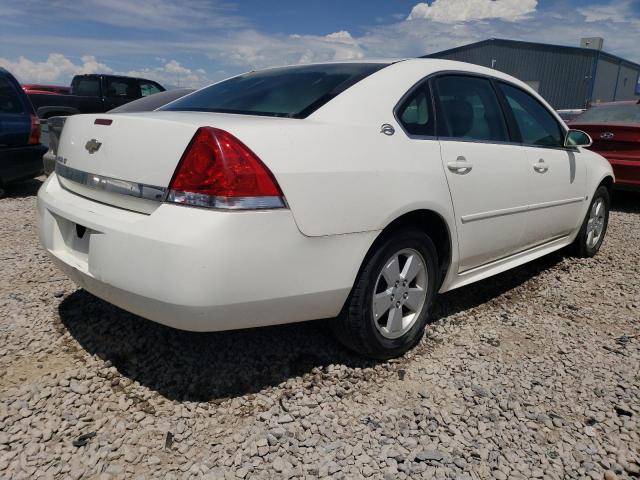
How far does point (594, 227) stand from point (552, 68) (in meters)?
30.0

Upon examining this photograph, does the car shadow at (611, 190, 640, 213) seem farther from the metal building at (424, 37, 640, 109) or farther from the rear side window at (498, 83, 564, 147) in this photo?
the metal building at (424, 37, 640, 109)

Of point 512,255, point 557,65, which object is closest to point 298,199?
point 512,255

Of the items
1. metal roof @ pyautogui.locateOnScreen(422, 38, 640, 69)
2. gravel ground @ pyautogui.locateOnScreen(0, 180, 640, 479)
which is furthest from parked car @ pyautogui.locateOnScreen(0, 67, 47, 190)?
metal roof @ pyautogui.locateOnScreen(422, 38, 640, 69)

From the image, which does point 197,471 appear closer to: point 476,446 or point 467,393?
point 476,446

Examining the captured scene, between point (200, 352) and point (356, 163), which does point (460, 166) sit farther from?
point (200, 352)

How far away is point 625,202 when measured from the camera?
7.91 metres

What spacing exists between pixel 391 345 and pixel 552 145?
2179mm

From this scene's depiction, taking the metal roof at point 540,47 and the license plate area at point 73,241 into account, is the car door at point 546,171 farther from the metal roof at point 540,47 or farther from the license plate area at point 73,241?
the metal roof at point 540,47

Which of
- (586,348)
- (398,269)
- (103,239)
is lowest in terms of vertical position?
(586,348)

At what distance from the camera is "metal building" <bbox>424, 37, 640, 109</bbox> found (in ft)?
98.6

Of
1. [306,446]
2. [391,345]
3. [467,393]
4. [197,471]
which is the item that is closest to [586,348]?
[467,393]

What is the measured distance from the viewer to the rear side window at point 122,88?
1230 centimetres

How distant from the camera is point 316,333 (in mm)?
2945

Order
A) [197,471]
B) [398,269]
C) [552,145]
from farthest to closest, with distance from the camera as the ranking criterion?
1. [552,145]
2. [398,269]
3. [197,471]
